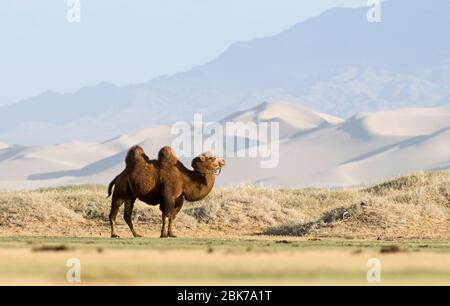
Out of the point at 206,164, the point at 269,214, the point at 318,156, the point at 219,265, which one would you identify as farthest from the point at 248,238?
the point at 318,156

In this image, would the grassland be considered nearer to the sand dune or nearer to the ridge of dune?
the sand dune

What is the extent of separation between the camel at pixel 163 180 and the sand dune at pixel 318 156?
109m

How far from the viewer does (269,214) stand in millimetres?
34156

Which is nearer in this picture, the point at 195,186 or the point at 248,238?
the point at 195,186

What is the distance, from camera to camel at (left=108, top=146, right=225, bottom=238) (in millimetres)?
22828

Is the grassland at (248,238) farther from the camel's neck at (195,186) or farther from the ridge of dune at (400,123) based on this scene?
the ridge of dune at (400,123)

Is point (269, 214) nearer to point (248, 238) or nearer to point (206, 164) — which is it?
point (248, 238)

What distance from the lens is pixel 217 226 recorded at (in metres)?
32.8

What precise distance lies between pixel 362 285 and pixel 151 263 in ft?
9.61

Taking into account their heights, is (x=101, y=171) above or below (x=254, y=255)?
above

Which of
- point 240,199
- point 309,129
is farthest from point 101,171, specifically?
point 240,199

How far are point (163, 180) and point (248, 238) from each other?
2.34 m
